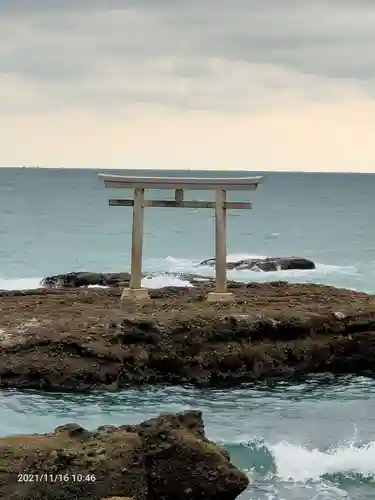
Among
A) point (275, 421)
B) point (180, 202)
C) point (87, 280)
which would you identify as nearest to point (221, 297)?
point (180, 202)

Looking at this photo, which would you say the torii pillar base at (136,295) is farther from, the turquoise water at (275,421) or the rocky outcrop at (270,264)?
the rocky outcrop at (270,264)

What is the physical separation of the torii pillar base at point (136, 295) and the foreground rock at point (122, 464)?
8.68 m

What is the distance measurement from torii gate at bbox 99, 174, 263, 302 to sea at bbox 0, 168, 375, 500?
3.07 metres

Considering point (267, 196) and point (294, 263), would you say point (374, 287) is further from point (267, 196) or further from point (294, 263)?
point (267, 196)

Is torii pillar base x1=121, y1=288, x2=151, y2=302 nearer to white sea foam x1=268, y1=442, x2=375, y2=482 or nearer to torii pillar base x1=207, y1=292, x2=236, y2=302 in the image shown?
torii pillar base x1=207, y1=292, x2=236, y2=302

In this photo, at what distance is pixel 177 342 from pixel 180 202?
3306 mm

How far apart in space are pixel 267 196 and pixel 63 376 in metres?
111

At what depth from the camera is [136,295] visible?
766 inches

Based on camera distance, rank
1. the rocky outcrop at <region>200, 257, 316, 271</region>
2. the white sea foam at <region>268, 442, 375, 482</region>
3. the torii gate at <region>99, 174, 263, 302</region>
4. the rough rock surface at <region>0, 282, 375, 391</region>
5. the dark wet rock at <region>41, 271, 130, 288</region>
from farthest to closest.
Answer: the rocky outcrop at <region>200, 257, 316, 271</region>
the dark wet rock at <region>41, 271, 130, 288</region>
the torii gate at <region>99, 174, 263, 302</region>
the rough rock surface at <region>0, 282, 375, 391</region>
the white sea foam at <region>268, 442, 375, 482</region>

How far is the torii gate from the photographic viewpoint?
19.1m

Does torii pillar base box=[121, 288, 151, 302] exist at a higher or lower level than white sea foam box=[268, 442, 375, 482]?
higher

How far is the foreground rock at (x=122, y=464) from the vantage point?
936 cm

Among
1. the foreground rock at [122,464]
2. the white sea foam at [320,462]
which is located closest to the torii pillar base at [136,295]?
the white sea foam at [320,462]

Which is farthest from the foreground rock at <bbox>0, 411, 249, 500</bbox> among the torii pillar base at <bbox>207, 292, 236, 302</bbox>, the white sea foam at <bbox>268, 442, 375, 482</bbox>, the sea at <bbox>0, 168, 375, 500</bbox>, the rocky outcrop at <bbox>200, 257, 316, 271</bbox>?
the rocky outcrop at <bbox>200, 257, 316, 271</bbox>
